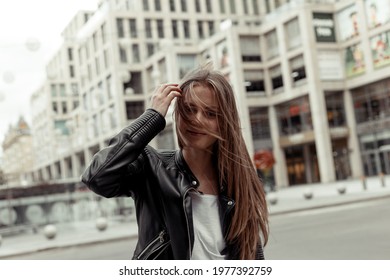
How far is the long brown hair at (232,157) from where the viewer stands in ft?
4.65

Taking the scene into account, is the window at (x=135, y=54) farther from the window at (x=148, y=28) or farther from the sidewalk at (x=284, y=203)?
the sidewalk at (x=284, y=203)

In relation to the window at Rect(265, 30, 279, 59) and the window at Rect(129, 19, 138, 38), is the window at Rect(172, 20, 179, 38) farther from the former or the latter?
the window at Rect(265, 30, 279, 59)

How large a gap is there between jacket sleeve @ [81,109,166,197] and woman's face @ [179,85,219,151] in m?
0.11

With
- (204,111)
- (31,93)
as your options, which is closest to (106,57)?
(31,93)

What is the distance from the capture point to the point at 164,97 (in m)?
1.41

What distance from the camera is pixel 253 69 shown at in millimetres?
6516

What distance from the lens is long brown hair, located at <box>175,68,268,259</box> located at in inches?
55.8

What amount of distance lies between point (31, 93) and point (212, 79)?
381cm

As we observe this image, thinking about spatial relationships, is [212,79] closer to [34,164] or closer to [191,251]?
[191,251]

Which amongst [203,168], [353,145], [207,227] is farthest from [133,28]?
[207,227]

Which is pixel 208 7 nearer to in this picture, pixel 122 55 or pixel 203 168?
pixel 122 55

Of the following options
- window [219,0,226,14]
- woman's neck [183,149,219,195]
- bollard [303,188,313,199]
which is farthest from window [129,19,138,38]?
bollard [303,188,313,199]

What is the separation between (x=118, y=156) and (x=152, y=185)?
0.17 meters

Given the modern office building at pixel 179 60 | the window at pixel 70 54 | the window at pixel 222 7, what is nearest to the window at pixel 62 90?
the modern office building at pixel 179 60
